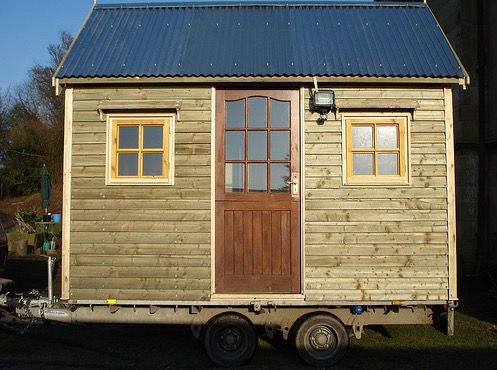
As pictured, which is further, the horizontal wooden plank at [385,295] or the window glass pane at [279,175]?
the window glass pane at [279,175]

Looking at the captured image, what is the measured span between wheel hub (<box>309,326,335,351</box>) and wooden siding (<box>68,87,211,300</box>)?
150 cm

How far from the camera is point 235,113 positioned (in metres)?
6.71

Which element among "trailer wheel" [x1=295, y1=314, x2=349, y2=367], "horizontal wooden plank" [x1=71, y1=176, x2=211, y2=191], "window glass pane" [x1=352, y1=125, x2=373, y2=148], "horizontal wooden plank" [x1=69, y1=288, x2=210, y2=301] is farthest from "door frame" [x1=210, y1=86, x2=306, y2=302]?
"window glass pane" [x1=352, y1=125, x2=373, y2=148]

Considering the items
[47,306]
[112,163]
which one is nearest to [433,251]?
[112,163]

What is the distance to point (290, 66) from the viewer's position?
260 inches

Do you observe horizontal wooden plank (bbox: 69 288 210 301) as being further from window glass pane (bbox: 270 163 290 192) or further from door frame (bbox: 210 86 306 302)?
window glass pane (bbox: 270 163 290 192)

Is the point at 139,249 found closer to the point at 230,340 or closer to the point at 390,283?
the point at 230,340

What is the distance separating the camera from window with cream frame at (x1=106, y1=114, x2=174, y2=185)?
261 inches

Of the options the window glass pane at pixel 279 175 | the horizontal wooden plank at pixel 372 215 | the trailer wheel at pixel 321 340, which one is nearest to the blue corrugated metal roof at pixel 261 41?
the window glass pane at pixel 279 175

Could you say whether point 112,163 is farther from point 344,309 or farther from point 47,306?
point 344,309

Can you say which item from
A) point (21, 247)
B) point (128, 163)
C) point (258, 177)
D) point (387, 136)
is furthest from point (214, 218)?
point (21, 247)

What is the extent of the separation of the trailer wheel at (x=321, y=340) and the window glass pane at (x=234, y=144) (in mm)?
2361

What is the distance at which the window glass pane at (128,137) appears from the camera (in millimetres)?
6688

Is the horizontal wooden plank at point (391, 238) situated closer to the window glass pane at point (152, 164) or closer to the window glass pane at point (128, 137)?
the window glass pane at point (152, 164)
